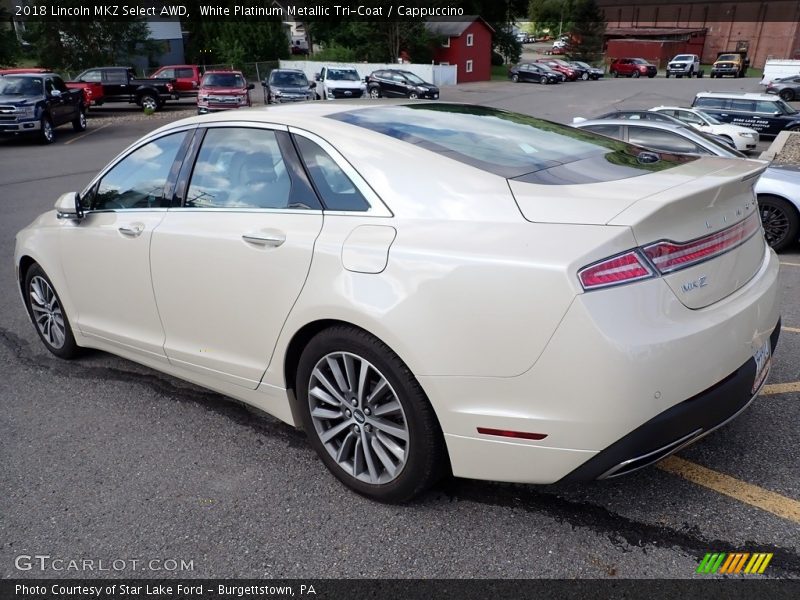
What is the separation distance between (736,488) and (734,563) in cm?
48

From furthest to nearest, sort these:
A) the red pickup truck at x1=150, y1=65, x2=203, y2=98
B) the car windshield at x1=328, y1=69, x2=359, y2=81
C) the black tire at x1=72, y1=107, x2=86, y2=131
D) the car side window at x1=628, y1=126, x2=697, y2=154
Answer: the red pickup truck at x1=150, y1=65, x2=203, y2=98 → the car windshield at x1=328, y1=69, x2=359, y2=81 → the black tire at x1=72, y1=107, x2=86, y2=131 → the car side window at x1=628, y1=126, x2=697, y2=154

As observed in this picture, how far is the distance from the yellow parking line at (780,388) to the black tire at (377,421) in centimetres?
209

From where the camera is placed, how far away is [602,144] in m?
3.25

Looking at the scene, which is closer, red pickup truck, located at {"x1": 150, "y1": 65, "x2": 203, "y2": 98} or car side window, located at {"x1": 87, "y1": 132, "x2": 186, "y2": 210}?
car side window, located at {"x1": 87, "y1": 132, "x2": 186, "y2": 210}

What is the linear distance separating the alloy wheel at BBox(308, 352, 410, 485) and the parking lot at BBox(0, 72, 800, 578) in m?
0.18

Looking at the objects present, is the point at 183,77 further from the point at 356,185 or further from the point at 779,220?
the point at 356,185

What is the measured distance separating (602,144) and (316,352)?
1.76m

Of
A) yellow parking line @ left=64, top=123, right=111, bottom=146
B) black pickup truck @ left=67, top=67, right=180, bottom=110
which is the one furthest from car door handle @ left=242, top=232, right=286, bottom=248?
black pickup truck @ left=67, top=67, right=180, bottom=110

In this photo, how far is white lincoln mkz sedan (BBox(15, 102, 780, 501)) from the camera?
2152 millimetres

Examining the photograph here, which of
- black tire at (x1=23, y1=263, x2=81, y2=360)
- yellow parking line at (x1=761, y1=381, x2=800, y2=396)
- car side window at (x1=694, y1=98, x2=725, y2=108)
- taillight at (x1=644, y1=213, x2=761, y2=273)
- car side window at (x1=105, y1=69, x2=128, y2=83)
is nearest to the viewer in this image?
taillight at (x1=644, y1=213, x2=761, y2=273)

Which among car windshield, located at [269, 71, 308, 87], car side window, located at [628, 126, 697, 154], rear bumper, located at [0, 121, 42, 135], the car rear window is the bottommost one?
rear bumper, located at [0, 121, 42, 135]

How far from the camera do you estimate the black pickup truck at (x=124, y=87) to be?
26.7 metres

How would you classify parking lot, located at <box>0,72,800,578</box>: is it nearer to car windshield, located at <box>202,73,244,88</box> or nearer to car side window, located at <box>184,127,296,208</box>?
car side window, located at <box>184,127,296,208</box>

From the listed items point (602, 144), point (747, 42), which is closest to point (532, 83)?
point (747, 42)
